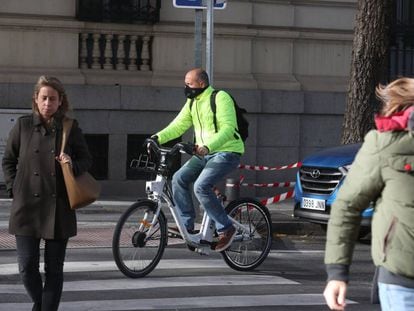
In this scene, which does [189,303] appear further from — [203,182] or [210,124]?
[210,124]

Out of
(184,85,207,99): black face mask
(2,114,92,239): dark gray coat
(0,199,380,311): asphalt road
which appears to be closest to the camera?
(2,114,92,239): dark gray coat

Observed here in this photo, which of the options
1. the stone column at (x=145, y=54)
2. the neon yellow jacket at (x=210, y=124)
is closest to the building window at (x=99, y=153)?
the stone column at (x=145, y=54)

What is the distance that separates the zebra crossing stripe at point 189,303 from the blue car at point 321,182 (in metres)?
3.30

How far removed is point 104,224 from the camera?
12.8 metres

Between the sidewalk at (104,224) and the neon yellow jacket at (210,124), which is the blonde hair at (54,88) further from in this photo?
the sidewalk at (104,224)

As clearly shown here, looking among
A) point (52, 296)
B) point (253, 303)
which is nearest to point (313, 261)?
point (253, 303)

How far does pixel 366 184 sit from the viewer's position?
3.75 m

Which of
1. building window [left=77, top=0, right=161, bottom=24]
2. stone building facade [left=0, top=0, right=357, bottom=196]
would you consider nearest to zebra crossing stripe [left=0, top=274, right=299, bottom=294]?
stone building facade [left=0, top=0, right=357, bottom=196]

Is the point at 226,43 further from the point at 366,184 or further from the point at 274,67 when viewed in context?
the point at 366,184

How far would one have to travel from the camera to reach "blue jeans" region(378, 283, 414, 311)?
12.1ft

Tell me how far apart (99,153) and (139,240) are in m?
8.72

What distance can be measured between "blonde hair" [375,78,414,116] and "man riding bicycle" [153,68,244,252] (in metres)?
4.67

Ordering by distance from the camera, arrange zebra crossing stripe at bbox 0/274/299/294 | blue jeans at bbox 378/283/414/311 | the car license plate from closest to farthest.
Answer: blue jeans at bbox 378/283/414/311 < zebra crossing stripe at bbox 0/274/299/294 < the car license plate

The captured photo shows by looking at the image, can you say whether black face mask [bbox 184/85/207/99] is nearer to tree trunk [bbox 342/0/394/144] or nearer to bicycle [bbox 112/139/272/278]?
bicycle [bbox 112/139/272/278]
